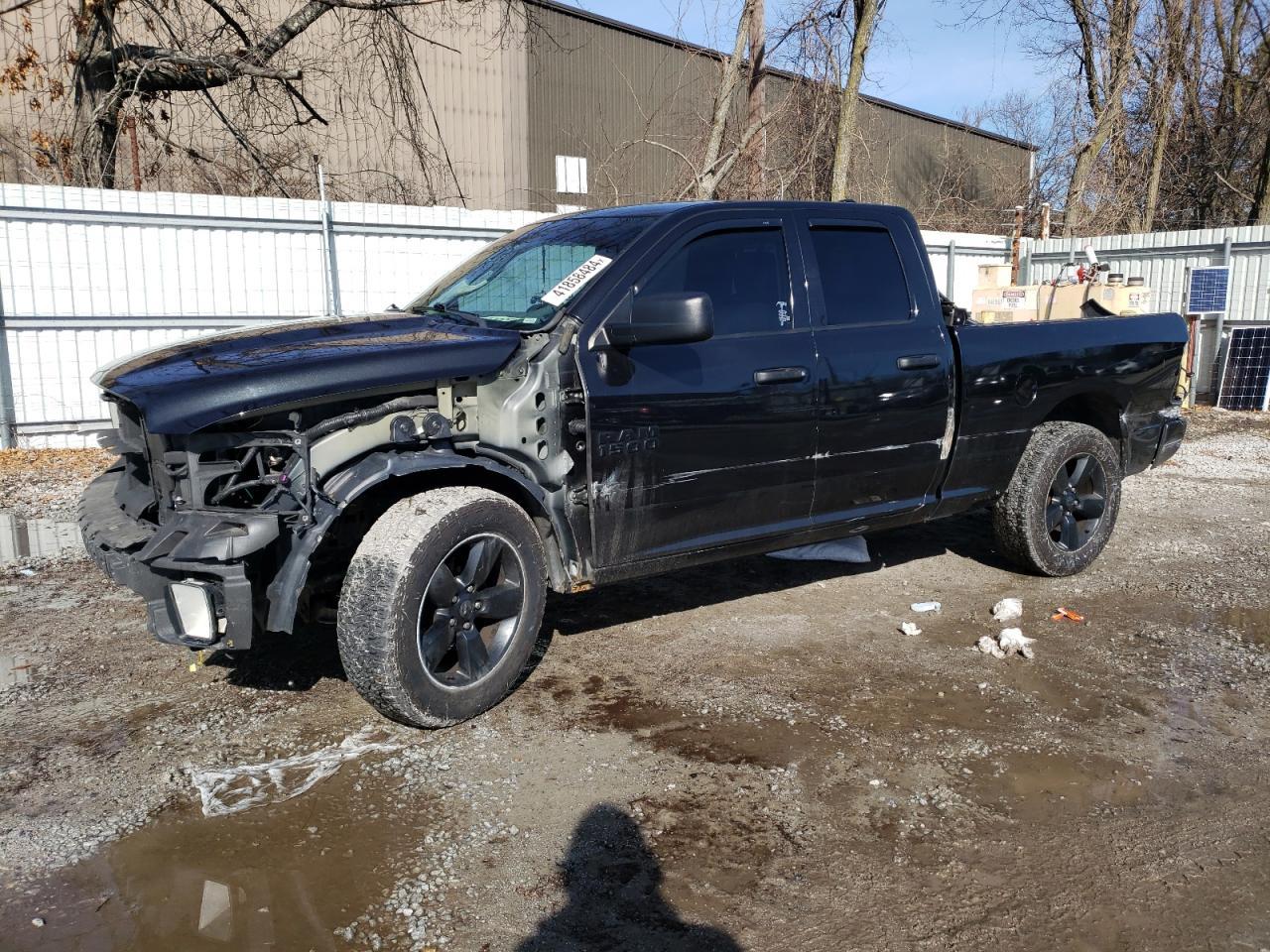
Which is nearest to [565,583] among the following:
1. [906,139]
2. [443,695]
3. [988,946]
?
[443,695]

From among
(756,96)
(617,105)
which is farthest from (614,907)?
(617,105)

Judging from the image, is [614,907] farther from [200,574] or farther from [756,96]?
[756,96]

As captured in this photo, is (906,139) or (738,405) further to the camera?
(906,139)

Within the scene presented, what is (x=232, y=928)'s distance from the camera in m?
2.71

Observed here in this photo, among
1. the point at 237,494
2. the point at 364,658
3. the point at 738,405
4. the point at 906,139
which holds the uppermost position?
the point at 906,139

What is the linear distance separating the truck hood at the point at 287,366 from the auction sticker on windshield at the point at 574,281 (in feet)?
0.85

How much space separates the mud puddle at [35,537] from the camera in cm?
643

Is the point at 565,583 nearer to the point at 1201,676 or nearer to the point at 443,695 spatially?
the point at 443,695

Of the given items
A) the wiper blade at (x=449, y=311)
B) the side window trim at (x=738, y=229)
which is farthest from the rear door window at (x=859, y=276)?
the wiper blade at (x=449, y=311)

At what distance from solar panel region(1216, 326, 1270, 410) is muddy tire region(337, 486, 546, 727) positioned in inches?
507

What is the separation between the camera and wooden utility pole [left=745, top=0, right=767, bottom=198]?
53.0 feet

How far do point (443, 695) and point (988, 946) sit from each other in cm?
202

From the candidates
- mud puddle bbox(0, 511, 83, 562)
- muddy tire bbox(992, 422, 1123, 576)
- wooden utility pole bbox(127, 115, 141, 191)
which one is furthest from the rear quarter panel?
wooden utility pole bbox(127, 115, 141, 191)

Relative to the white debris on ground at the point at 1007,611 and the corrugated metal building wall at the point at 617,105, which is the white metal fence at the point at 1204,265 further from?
the white debris on ground at the point at 1007,611
